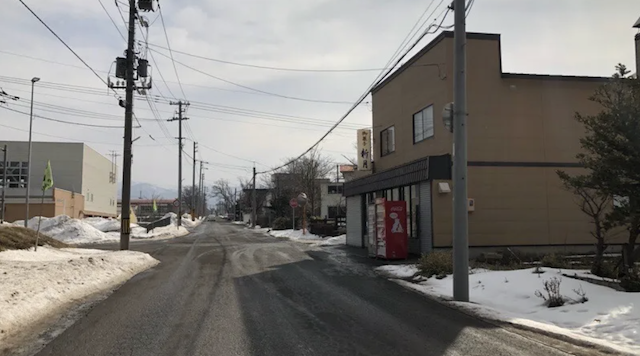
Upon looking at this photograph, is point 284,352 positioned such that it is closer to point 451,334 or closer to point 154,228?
point 451,334

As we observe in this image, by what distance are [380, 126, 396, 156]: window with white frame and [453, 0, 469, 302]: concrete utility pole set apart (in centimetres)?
1205

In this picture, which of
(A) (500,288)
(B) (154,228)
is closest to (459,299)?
(A) (500,288)

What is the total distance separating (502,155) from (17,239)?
17864mm

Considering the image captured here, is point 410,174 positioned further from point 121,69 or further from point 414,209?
point 121,69

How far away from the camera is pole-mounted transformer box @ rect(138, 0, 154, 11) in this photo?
2115 cm

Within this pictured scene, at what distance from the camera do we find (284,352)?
6020mm

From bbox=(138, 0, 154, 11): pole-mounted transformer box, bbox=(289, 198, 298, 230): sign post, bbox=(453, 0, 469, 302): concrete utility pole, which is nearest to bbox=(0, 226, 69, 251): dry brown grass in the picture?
bbox=(138, 0, 154, 11): pole-mounted transformer box

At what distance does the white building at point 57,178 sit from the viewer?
5403 centimetres

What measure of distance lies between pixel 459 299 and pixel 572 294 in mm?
2043

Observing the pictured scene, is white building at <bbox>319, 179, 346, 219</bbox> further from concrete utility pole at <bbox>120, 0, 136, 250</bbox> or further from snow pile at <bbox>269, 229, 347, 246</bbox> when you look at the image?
concrete utility pole at <bbox>120, 0, 136, 250</bbox>

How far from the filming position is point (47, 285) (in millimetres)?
9633

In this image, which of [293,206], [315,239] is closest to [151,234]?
[293,206]

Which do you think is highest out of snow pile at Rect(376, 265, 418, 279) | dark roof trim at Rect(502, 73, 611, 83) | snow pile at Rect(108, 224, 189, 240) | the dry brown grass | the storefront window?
dark roof trim at Rect(502, 73, 611, 83)

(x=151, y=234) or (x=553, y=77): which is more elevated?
(x=553, y=77)
